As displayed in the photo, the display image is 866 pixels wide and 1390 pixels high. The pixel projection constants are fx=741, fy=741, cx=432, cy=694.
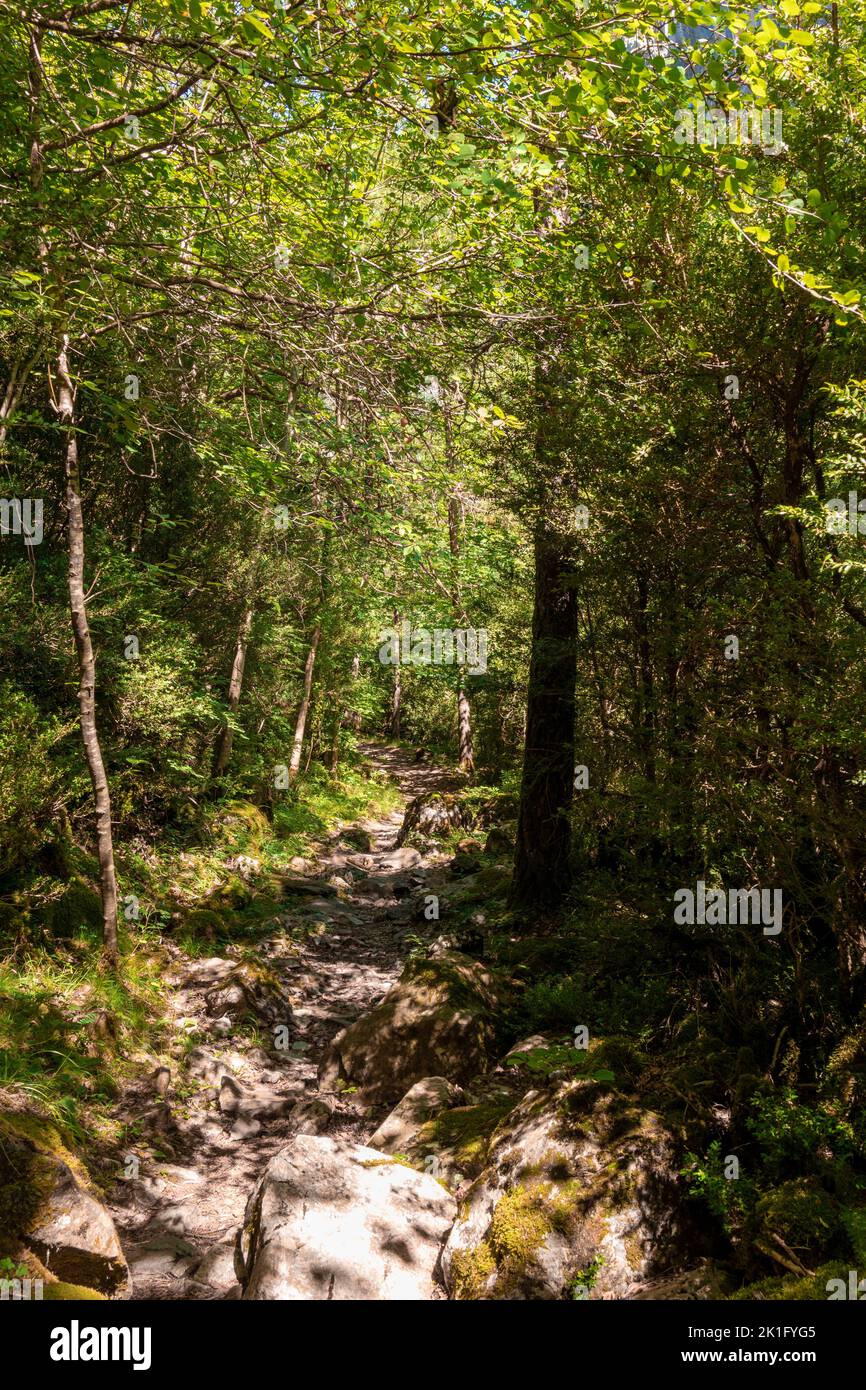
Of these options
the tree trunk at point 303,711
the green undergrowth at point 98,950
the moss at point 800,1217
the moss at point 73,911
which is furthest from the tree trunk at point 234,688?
the moss at point 800,1217

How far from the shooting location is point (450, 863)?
1409cm

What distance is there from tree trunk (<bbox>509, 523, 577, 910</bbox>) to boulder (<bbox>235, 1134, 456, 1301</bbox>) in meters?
4.83

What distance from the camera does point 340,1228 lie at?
3.80 m

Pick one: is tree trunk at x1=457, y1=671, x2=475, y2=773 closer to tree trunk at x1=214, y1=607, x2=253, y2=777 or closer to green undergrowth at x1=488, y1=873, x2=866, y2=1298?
tree trunk at x1=214, y1=607, x2=253, y2=777

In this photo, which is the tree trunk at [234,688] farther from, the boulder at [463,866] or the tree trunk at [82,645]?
the tree trunk at [82,645]

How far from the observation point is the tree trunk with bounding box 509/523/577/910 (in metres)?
8.53

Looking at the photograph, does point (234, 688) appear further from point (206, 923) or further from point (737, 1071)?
point (737, 1071)

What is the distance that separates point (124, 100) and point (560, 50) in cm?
229

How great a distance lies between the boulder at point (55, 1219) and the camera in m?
3.63

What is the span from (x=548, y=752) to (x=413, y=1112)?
4432 millimetres

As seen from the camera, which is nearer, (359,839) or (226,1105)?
(226,1105)

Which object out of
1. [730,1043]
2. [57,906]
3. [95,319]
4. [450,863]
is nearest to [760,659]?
[730,1043]

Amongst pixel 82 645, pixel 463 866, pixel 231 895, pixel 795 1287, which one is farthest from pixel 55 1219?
pixel 463 866

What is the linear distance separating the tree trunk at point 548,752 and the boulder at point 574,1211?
4672mm
